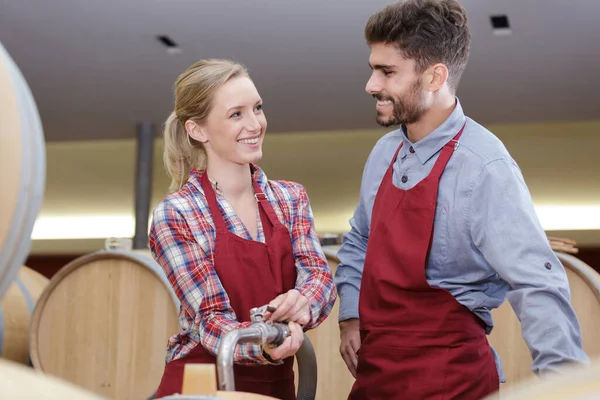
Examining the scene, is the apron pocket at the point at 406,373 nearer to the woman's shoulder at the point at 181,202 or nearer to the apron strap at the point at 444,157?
the apron strap at the point at 444,157

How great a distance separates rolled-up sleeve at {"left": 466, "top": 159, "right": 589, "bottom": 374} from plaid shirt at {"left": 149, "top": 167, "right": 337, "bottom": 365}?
15.4 inches

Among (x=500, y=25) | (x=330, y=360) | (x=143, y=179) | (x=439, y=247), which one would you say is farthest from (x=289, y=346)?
(x=143, y=179)

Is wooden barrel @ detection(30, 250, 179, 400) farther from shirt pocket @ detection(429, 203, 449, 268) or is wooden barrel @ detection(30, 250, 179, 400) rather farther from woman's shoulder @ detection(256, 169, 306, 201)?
shirt pocket @ detection(429, 203, 449, 268)

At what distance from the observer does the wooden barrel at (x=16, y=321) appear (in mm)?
3922

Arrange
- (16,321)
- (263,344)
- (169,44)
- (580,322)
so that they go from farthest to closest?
(169,44), (16,321), (580,322), (263,344)

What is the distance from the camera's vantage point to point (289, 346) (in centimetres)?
163

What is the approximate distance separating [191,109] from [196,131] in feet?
0.20

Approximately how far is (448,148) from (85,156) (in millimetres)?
9351

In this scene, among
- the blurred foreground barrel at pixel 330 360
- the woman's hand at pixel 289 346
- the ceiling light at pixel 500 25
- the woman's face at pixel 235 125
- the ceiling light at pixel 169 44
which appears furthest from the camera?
the ceiling light at pixel 169 44

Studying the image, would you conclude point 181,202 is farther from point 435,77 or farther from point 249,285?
point 435,77

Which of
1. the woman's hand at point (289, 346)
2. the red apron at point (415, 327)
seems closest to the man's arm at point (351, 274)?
the red apron at point (415, 327)

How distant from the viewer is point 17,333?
160 inches

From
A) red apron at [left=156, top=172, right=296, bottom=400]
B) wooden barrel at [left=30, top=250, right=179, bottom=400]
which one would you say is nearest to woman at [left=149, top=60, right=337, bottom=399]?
red apron at [left=156, top=172, right=296, bottom=400]

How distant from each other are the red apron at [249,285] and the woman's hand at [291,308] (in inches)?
6.7
